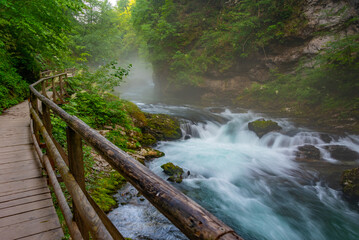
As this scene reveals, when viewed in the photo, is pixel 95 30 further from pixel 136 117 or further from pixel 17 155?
pixel 17 155

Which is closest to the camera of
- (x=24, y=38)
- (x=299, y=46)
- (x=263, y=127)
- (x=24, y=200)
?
(x=24, y=200)

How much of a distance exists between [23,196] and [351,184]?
8203 mm

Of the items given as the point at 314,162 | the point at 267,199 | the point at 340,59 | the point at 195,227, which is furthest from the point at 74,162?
the point at 340,59

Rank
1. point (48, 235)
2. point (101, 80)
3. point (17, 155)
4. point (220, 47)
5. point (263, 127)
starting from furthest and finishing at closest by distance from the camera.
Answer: point (220, 47)
point (263, 127)
point (101, 80)
point (17, 155)
point (48, 235)

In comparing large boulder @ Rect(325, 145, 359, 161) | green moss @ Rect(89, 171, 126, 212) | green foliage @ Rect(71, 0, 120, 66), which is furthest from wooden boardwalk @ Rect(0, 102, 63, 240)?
green foliage @ Rect(71, 0, 120, 66)

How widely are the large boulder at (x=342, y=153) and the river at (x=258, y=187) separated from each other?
6.1 inches

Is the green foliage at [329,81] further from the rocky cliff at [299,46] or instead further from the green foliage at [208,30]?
the green foliage at [208,30]

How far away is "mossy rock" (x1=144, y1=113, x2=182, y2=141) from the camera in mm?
9817

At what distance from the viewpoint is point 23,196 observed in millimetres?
2668

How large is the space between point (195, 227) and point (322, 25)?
1795cm

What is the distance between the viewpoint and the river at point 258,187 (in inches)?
199

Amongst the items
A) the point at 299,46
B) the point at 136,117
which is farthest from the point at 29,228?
the point at 299,46

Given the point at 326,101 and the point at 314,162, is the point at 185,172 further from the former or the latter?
the point at 326,101

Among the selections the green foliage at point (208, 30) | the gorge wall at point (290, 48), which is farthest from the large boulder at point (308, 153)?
the green foliage at point (208, 30)
